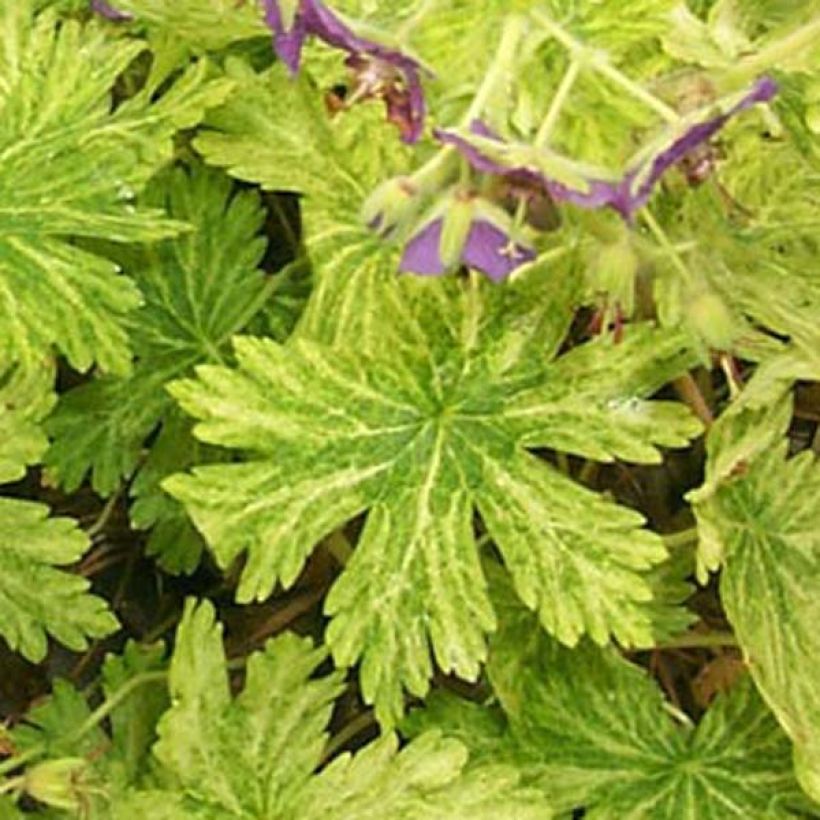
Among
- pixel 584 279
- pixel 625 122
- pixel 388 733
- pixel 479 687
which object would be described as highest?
pixel 625 122

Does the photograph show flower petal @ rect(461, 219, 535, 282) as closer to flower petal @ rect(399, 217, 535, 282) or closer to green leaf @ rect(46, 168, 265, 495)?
flower petal @ rect(399, 217, 535, 282)

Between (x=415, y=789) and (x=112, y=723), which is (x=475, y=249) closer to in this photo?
(x=415, y=789)

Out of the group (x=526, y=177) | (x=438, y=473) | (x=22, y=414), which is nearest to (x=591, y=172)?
(x=526, y=177)

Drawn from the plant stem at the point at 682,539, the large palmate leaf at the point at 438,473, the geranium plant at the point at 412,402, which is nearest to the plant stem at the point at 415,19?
the geranium plant at the point at 412,402

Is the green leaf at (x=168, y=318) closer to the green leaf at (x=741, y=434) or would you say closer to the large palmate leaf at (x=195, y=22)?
the large palmate leaf at (x=195, y=22)

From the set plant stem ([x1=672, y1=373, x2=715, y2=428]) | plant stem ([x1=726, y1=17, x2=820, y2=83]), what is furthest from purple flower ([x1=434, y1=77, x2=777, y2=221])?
plant stem ([x1=672, y1=373, x2=715, y2=428])

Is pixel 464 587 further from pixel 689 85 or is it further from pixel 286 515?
pixel 689 85

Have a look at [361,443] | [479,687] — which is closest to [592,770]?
[479,687]
